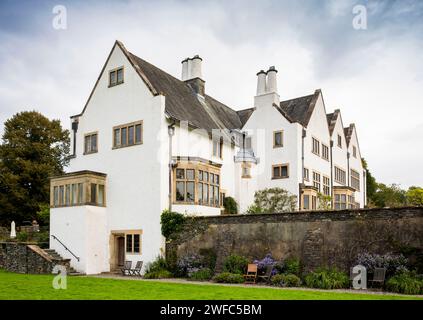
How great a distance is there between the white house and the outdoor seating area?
1.84 feet

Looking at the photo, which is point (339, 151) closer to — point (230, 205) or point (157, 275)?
point (230, 205)

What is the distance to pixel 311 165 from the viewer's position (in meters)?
34.0

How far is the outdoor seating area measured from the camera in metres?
24.5

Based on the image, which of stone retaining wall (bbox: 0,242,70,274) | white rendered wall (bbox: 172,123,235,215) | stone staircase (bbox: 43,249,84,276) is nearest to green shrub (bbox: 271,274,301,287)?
white rendered wall (bbox: 172,123,235,215)

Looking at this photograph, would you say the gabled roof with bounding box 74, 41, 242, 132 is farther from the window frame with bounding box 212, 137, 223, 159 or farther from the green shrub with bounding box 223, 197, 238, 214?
the green shrub with bounding box 223, 197, 238, 214

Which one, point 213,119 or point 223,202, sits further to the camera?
point 213,119

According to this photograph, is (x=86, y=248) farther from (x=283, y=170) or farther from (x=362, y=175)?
(x=362, y=175)

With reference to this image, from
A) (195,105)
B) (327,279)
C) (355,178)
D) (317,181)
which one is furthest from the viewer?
(355,178)

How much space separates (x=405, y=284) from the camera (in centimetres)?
1648

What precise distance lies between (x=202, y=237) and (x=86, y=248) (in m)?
6.69

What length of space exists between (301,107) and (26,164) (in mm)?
27287

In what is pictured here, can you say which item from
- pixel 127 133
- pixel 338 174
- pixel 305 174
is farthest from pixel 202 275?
pixel 338 174

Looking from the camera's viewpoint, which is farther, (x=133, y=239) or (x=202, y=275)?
(x=133, y=239)
